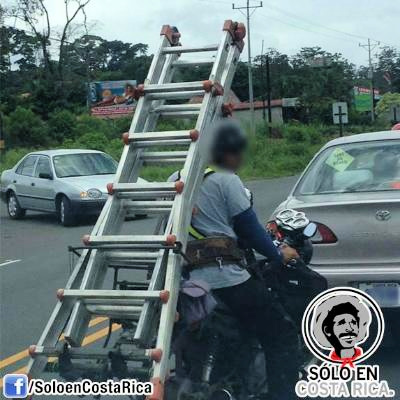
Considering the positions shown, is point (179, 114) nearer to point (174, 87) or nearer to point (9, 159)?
point (174, 87)

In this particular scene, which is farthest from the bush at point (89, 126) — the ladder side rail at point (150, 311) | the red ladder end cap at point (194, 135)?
the ladder side rail at point (150, 311)

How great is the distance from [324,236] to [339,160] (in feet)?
3.72

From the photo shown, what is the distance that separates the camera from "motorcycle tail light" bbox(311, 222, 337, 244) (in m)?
6.42

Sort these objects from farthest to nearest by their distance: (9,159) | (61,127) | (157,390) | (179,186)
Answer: (61,127) < (9,159) < (179,186) < (157,390)

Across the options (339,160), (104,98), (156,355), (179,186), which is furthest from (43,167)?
(104,98)

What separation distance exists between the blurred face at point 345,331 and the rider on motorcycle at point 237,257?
1.92 feet

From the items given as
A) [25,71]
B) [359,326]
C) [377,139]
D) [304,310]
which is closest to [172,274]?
[304,310]

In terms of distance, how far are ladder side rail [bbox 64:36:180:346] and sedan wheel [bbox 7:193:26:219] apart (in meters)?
14.5

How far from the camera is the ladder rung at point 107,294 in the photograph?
4309mm

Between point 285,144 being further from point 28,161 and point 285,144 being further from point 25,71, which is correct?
point 25,71

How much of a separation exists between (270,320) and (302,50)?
256 feet

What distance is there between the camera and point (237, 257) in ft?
14.8

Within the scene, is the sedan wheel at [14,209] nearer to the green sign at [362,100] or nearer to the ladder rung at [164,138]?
the ladder rung at [164,138]

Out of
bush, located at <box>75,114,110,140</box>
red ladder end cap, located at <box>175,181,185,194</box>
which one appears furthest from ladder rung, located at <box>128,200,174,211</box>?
bush, located at <box>75,114,110,140</box>
